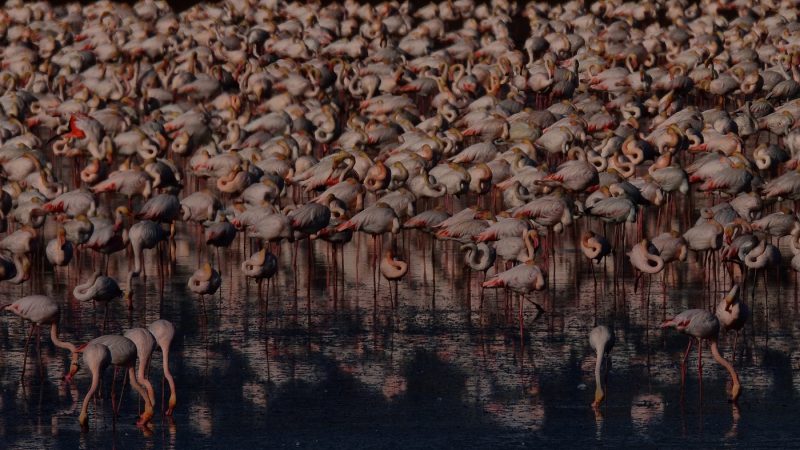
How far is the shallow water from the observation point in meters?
11.6

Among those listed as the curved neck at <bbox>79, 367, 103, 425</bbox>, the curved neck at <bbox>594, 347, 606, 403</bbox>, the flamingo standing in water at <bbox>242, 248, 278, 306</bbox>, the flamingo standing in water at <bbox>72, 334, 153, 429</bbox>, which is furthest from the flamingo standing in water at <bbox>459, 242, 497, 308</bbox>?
the curved neck at <bbox>79, 367, 103, 425</bbox>

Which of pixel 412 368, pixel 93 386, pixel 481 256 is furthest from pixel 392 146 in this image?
pixel 93 386

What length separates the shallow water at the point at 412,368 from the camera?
457 inches

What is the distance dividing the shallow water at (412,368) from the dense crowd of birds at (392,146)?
14.9 inches

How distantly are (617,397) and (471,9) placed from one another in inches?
1082

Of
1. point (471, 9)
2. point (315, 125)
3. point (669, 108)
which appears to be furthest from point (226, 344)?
point (471, 9)

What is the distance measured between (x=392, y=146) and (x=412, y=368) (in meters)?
9.10

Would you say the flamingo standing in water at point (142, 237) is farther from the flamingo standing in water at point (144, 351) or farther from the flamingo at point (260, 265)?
the flamingo standing in water at point (144, 351)

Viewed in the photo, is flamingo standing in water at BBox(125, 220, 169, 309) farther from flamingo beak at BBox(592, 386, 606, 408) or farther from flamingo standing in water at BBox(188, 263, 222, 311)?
flamingo beak at BBox(592, 386, 606, 408)

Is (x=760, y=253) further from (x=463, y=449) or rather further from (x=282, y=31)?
(x=282, y=31)

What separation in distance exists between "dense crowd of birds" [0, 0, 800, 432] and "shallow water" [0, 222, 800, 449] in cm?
38

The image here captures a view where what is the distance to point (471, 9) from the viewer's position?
129ft

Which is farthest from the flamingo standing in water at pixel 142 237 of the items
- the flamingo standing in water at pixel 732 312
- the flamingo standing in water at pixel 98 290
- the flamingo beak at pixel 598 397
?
the flamingo standing in water at pixel 732 312

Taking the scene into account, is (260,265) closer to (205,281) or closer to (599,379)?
(205,281)
